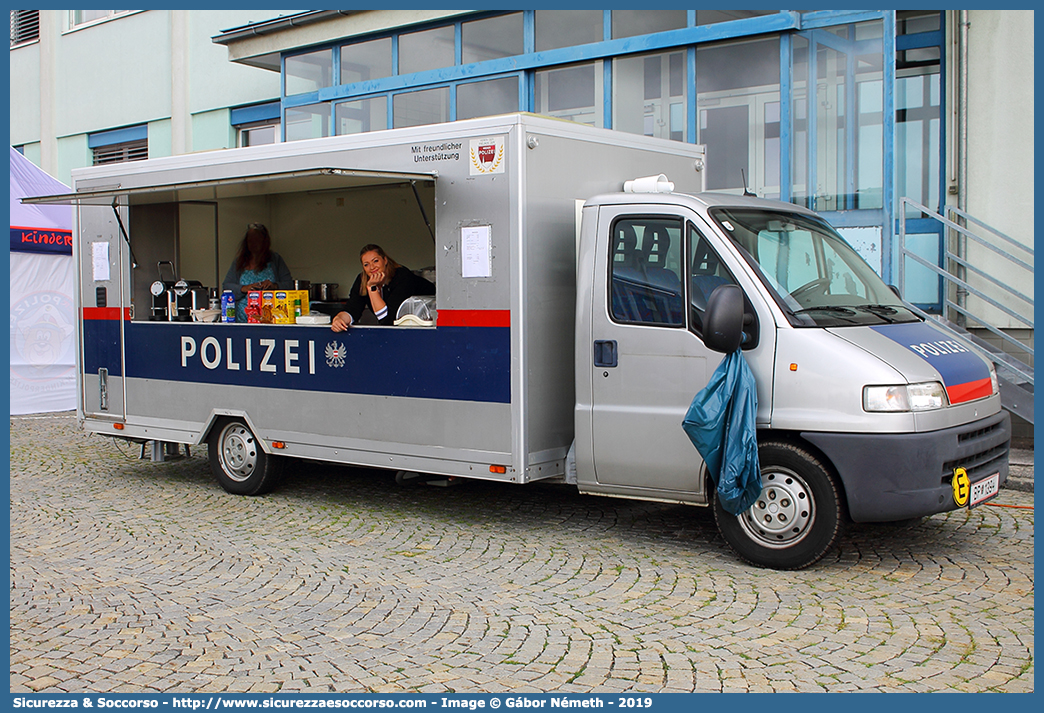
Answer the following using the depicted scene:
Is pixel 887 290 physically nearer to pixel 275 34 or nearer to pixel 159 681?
pixel 159 681

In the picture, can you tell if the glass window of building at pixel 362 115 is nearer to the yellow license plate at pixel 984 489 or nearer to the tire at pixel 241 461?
the tire at pixel 241 461

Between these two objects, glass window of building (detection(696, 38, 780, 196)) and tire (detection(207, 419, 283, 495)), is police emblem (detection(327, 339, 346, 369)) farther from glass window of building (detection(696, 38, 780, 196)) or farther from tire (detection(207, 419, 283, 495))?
glass window of building (detection(696, 38, 780, 196))

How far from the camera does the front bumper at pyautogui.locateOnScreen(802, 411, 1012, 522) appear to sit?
556 centimetres

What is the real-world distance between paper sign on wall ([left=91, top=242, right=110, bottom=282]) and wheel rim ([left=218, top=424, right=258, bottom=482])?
6.52 feet

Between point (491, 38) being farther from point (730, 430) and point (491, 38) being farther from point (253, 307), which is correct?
point (730, 430)

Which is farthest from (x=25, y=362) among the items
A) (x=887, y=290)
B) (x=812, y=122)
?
(x=887, y=290)

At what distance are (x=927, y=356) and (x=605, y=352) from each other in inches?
72.9

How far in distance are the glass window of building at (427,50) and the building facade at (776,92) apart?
0.07 feet

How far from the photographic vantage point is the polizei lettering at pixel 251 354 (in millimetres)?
7879

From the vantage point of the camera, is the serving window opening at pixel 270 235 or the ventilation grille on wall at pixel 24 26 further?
the ventilation grille on wall at pixel 24 26

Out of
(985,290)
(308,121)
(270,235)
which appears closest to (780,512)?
(985,290)

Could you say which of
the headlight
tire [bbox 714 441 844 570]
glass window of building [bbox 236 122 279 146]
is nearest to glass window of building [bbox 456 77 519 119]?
glass window of building [bbox 236 122 279 146]

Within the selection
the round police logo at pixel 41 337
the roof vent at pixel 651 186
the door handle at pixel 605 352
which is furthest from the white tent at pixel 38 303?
the door handle at pixel 605 352

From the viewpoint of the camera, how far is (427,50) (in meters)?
Result: 14.2
